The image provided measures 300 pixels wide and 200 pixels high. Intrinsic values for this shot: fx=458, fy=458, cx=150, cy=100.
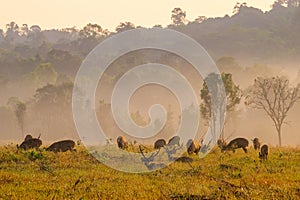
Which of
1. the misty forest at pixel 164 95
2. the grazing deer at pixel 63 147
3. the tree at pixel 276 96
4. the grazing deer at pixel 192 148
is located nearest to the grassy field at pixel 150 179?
the grazing deer at pixel 63 147

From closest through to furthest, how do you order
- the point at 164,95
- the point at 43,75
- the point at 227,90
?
the point at 227,90, the point at 43,75, the point at 164,95

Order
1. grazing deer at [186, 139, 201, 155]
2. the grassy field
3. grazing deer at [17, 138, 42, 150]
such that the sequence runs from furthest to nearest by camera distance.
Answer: grazing deer at [17, 138, 42, 150], grazing deer at [186, 139, 201, 155], the grassy field

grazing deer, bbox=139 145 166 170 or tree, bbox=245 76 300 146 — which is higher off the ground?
tree, bbox=245 76 300 146

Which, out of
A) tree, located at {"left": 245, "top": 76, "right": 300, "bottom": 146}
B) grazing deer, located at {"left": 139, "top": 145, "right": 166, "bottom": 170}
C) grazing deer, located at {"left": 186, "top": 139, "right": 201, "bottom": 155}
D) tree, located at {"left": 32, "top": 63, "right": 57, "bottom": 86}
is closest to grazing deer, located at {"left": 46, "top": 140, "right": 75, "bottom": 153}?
grazing deer, located at {"left": 139, "top": 145, "right": 166, "bottom": 170}

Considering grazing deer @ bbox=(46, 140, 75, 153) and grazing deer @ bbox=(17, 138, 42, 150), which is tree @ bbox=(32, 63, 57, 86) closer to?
grazing deer @ bbox=(17, 138, 42, 150)

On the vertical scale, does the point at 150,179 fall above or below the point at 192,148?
below

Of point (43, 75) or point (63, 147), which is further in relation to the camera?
point (43, 75)

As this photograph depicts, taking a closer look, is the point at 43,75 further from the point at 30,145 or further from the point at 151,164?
the point at 151,164

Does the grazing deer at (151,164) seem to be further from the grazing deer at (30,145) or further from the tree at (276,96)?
the tree at (276,96)

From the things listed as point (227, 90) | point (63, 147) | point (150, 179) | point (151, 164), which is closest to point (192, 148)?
point (151, 164)

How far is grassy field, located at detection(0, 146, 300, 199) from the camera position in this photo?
1318cm

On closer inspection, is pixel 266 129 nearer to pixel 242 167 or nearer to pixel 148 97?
pixel 148 97

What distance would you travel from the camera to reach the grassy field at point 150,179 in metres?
13.2

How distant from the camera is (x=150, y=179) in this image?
1666 cm
